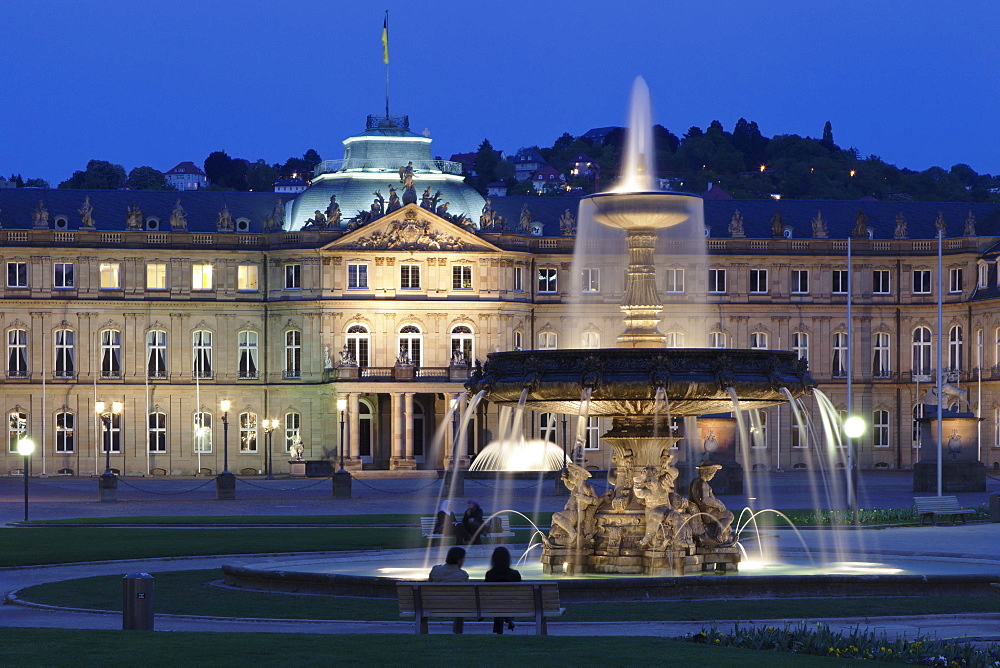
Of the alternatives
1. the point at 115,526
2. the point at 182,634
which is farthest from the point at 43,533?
the point at 182,634

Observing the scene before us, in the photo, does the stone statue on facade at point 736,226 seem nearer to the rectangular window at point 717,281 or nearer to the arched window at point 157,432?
the rectangular window at point 717,281

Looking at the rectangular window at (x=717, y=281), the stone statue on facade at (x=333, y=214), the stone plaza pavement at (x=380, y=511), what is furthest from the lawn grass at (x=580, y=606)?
the rectangular window at (x=717, y=281)

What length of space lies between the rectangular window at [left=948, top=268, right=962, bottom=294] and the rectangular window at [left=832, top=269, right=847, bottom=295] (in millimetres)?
5473

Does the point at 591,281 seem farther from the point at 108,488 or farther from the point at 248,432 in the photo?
the point at 108,488

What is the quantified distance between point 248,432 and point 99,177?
3149 inches

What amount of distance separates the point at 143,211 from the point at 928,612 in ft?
256

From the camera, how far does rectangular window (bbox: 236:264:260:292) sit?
95938 mm

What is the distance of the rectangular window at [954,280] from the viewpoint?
98938 millimetres

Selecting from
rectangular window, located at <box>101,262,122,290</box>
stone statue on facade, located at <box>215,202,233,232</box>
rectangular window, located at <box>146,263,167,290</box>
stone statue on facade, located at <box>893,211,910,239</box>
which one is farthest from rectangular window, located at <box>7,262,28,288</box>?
stone statue on facade, located at <box>893,211,910,239</box>

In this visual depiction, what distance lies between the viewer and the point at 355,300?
93.3 m

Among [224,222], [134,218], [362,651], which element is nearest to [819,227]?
[224,222]

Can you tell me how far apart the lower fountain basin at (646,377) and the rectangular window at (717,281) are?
6899 centimetres

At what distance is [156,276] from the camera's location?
95375 mm

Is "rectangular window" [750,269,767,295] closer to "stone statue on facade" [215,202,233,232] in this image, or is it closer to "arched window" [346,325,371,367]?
"arched window" [346,325,371,367]
